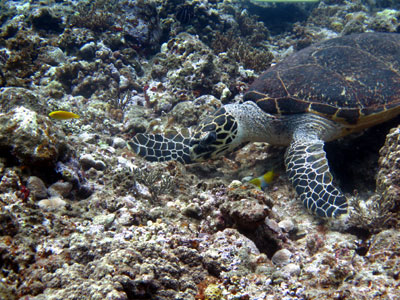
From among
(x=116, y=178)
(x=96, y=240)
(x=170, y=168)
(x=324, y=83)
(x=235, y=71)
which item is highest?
(x=324, y=83)

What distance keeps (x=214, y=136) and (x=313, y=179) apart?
151cm

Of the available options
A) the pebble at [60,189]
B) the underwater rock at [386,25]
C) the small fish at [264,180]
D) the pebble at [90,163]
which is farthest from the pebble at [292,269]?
the underwater rock at [386,25]

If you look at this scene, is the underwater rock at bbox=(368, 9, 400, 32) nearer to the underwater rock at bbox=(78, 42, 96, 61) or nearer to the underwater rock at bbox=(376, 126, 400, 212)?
the underwater rock at bbox=(376, 126, 400, 212)

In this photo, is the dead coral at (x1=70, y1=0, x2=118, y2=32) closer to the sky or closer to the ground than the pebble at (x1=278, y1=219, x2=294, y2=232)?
closer to the sky

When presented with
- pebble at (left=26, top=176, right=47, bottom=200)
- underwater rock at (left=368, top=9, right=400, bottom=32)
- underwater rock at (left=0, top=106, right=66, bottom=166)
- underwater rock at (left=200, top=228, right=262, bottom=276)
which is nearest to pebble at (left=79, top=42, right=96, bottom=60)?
underwater rock at (left=0, top=106, right=66, bottom=166)

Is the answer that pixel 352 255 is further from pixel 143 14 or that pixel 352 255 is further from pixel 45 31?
pixel 45 31

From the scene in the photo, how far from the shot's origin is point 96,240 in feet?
6.03

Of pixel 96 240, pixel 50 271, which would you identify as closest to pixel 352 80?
pixel 96 240

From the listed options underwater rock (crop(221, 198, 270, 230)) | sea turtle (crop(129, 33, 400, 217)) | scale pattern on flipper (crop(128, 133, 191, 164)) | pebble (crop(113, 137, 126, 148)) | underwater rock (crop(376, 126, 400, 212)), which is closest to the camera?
underwater rock (crop(221, 198, 270, 230))

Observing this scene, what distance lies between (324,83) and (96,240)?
142 inches

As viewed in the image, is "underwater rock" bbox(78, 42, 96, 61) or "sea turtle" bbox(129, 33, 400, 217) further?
"underwater rock" bbox(78, 42, 96, 61)

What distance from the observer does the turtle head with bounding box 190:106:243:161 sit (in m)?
3.85

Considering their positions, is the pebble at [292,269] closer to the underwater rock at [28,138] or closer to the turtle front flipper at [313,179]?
the turtle front flipper at [313,179]

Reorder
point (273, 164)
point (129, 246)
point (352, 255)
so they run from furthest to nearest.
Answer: point (273, 164) → point (352, 255) → point (129, 246)
